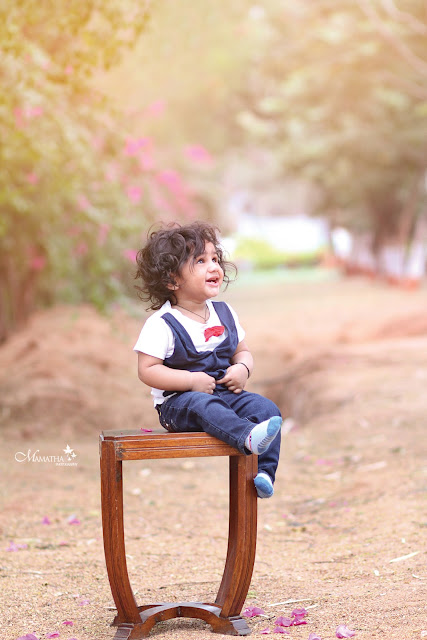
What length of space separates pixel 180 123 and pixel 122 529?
916 inches

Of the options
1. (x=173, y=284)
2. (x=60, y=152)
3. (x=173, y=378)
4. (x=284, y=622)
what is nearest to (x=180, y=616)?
(x=284, y=622)

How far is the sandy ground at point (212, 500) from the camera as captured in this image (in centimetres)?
375

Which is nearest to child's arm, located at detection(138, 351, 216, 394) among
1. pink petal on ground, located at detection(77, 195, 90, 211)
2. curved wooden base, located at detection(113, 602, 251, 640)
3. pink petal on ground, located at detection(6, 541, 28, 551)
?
curved wooden base, located at detection(113, 602, 251, 640)

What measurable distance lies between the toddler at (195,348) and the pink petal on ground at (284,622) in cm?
50

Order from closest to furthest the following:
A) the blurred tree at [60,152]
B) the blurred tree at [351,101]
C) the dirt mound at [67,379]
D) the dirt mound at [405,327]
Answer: the blurred tree at [60,152] → the dirt mound at [67,379] → the dirt mound at [405,327] → the blurred tree at [351,101]

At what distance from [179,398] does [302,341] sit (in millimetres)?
11050

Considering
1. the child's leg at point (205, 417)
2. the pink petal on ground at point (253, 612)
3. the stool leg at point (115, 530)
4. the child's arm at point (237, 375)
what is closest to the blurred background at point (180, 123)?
the child's arm at point (237, 375)

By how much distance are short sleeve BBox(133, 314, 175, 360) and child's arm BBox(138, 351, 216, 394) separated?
→ 0.12ft

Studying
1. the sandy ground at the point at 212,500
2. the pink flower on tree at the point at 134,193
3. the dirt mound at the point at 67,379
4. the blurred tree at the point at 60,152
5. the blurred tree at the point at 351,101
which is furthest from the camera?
the blurred tree at the point at 351,101

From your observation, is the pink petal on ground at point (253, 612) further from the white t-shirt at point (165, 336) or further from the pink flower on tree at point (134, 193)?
the pink flower on tree at point (134, 193)

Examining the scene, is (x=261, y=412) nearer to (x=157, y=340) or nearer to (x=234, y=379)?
(x=234, y=379)

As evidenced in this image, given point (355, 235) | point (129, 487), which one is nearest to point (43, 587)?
point (129, 487)

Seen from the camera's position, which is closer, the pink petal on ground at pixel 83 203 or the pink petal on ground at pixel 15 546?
the pink petal on ground at pixel 15 546

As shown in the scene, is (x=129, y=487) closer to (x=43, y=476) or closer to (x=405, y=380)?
(x=43, y=476)
